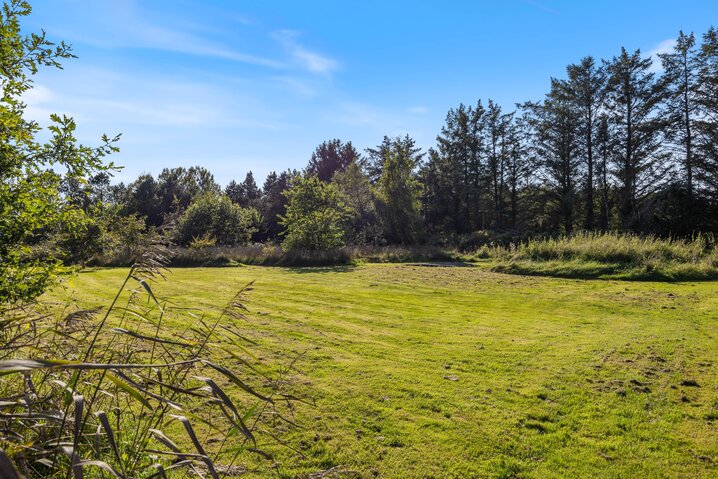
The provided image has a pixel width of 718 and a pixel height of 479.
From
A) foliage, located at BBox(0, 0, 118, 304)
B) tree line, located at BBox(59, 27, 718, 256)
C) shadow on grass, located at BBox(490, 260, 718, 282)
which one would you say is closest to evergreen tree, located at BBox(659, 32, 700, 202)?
tree line, located at BBox(59, 27, 718, 256)

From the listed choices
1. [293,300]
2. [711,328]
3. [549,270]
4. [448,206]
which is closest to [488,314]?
[711,328]

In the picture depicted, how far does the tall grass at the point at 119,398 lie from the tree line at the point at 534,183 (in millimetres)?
17282

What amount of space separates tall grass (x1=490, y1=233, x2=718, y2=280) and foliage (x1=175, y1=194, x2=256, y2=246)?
65.5 ft

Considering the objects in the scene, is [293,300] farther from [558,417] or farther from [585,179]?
[585,179]

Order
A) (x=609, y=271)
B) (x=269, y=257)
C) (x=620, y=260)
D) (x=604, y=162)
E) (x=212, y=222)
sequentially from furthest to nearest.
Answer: (x=604, y=162), (x=212, y=222), (x=269, y=257), (x=620, y=260), (x=609, y=271)

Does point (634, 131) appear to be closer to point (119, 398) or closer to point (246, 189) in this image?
point (119, 398)

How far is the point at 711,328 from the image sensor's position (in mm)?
7422

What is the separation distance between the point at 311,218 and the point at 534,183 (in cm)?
2268

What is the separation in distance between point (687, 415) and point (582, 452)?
149 cm

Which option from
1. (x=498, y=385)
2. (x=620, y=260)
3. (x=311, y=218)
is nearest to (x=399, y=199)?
(x=311, y=218)

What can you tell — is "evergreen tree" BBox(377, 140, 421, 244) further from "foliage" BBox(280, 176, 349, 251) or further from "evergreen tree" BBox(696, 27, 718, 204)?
"evergreen tree" BBox(696, 27, 718, 204)

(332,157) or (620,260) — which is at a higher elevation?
(332,157)

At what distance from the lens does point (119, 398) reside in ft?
9.30

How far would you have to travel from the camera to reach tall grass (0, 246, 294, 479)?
123cm
